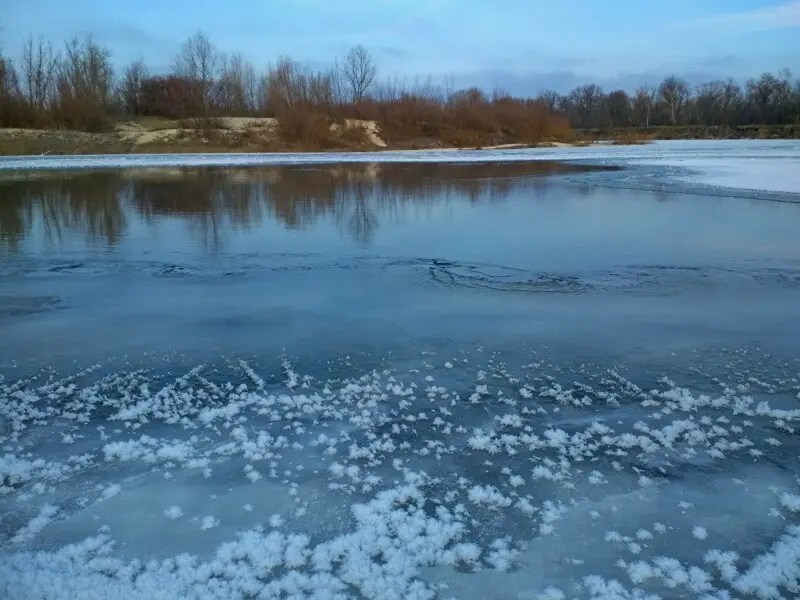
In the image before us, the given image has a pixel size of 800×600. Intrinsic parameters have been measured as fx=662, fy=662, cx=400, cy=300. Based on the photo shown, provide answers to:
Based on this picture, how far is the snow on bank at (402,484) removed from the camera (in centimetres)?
304

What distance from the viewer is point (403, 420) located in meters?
4.57

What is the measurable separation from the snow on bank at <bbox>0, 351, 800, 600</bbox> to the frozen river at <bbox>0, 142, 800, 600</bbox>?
17 millimetres

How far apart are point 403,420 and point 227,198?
13.6 meters

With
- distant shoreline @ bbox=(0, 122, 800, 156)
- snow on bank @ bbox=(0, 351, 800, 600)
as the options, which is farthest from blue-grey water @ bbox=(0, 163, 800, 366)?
distant shoreline @ bbox=(0, 122, 800, 156)

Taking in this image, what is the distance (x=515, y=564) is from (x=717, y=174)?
22.1m

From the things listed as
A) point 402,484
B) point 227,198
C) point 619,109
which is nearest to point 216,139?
point 227,198

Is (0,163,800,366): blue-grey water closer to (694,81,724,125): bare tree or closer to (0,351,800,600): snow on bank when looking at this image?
(0,351,800,600): snow on bank

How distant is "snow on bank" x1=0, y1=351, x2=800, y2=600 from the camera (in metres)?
3.04

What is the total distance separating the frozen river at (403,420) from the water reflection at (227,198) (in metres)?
2.14

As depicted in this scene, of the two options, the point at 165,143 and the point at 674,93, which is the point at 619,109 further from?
the point at 165,143

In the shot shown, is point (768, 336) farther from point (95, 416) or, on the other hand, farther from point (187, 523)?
point (95, 416)

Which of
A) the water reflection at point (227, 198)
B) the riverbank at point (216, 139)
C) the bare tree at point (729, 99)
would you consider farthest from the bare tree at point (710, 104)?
the water reflection at point (227, 198)

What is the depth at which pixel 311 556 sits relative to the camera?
10.3 ft

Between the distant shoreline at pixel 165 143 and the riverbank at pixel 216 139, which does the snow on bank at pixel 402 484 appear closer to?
the distant shoreline at pixel 165 143
